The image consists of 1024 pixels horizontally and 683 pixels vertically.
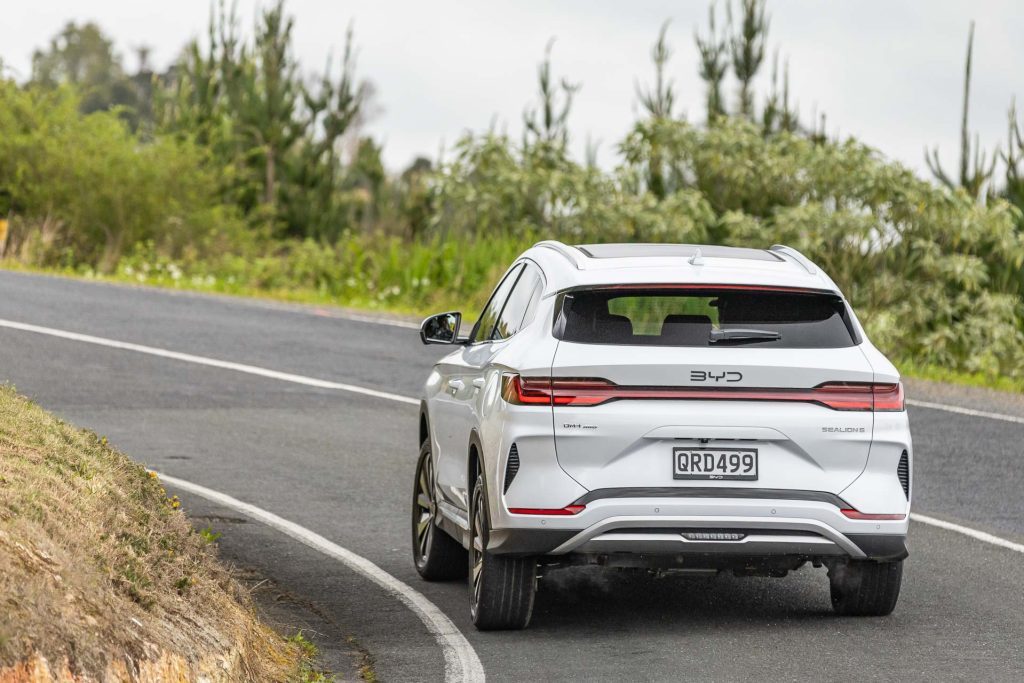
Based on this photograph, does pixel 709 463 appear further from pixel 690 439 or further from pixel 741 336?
pixel 741 336

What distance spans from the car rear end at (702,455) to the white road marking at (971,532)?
3.03m

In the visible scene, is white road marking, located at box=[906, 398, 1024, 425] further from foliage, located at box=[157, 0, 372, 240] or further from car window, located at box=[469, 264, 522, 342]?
foliage, located at box=[157, 0, 372, 240]

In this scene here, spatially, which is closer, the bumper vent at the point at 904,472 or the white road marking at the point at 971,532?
the bumper vent at the point at 904,472

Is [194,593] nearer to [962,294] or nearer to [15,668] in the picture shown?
[15,668]

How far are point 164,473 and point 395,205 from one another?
39828 mm

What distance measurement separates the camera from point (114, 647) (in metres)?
5.38

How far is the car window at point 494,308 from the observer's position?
882cm

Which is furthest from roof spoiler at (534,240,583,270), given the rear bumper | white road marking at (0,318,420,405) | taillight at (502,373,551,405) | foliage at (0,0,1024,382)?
foliage at (0,0,1024,382)

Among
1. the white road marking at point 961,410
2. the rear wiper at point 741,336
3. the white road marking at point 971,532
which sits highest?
the rear wiper at point 741,336

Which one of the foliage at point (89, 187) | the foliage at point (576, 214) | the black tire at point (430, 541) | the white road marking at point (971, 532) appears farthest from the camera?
the foliage at point (89, 187)

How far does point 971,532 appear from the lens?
10.4 metres

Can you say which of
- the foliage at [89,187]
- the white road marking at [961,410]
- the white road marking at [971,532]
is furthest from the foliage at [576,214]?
the white road marking at [971,532]

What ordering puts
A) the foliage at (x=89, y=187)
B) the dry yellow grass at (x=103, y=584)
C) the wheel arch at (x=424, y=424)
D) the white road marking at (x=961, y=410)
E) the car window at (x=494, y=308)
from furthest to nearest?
1. the foliage at (x=89, y=187)
2. the white road marking at (x=961, y=410)
3. the wheel arch at (x=424, y=424)
4. the car window at (x=494, y=308)
5. the dry yellow grass at (x=103, y=584)

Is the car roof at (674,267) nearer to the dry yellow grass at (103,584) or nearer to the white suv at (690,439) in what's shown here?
the white suv at (690,439)
